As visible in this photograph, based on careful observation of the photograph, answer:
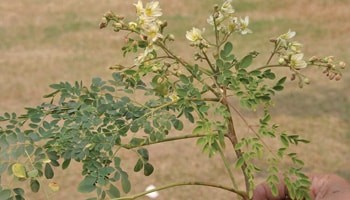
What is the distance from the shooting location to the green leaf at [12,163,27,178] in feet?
3.77

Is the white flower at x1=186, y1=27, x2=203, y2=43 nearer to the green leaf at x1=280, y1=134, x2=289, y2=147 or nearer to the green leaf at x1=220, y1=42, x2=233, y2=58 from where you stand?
the green leaf at x1=220, y1=42, x2=233, y2=58

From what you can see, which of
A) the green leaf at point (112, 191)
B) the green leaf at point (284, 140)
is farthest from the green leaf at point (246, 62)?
the green leaf at point (112, 191)

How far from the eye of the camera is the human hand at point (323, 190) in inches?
51.7

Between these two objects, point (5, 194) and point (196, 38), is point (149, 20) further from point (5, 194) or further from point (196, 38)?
point (5, 194)

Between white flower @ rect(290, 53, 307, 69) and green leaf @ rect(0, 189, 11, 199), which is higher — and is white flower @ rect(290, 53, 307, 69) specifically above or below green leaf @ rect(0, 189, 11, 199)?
above

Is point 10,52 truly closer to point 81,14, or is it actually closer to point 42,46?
point 42,46

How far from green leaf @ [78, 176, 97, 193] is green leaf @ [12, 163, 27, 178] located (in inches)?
4.0

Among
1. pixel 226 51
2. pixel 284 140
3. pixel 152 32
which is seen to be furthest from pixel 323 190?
pixel 152 32

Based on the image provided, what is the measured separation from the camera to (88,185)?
1.12 metres

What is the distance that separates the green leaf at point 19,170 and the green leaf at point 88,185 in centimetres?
10

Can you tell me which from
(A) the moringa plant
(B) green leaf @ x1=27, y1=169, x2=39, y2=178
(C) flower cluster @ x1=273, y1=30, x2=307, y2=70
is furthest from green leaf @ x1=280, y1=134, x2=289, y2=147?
(B) green leaf @ x1=27, y1=169, x2=39, y2=178

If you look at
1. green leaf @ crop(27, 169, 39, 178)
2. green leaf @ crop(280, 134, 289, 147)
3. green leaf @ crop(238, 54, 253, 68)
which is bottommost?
green leaf @ crop(27, 169, 39, 178)

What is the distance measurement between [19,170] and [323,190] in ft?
1.88

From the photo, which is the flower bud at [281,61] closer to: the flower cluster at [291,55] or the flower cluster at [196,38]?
the flower cluster at [291,55]
